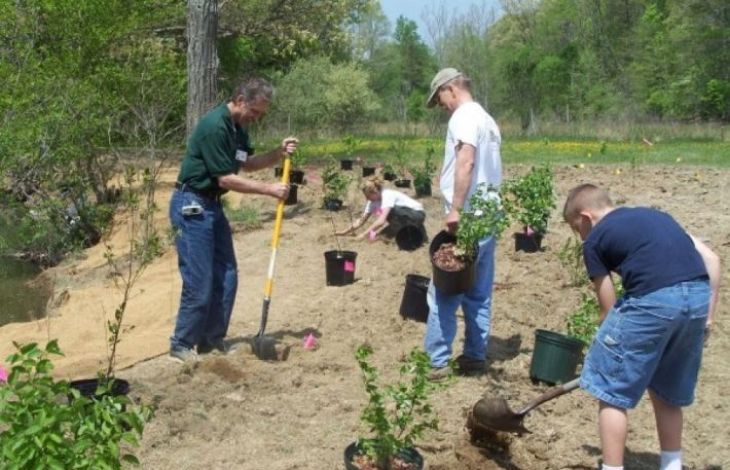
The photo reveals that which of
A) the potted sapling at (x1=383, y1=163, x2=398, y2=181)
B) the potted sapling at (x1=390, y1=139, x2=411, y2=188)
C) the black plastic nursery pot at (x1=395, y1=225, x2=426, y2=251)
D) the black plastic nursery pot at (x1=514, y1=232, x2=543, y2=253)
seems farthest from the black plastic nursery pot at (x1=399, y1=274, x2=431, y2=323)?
the potted sapling at (x1=383, y1=163, x2=398, y2=181)

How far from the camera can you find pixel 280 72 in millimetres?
36438

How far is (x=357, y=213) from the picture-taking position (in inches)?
472

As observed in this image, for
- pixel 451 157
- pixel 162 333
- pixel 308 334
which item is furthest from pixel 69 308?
pixel 451 157

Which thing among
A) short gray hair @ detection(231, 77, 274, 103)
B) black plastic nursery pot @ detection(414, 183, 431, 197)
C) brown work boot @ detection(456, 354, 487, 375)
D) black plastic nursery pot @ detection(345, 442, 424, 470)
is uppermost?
short gray hair @ detection(231, 77, 274, 103)

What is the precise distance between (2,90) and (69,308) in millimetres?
3999

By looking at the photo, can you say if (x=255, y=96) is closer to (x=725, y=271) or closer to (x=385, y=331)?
(x=385, y=331)

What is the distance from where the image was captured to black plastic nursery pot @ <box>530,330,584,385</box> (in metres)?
5.32

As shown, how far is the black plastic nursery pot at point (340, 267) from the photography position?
8.41 meters

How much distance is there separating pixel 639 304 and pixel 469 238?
1820 mm

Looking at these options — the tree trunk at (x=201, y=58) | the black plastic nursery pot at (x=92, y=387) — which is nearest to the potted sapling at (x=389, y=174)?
the tree trunk at (x=201, y=58)

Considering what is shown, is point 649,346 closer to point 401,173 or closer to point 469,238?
point 469,238

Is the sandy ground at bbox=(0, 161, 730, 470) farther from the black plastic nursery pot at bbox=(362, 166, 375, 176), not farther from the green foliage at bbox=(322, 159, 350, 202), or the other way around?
the black plastic nursery pot at bbox=(362, 166, 375, 176)

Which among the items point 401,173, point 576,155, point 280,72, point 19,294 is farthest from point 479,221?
point 280,72

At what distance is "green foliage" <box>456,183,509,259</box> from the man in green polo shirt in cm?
134
